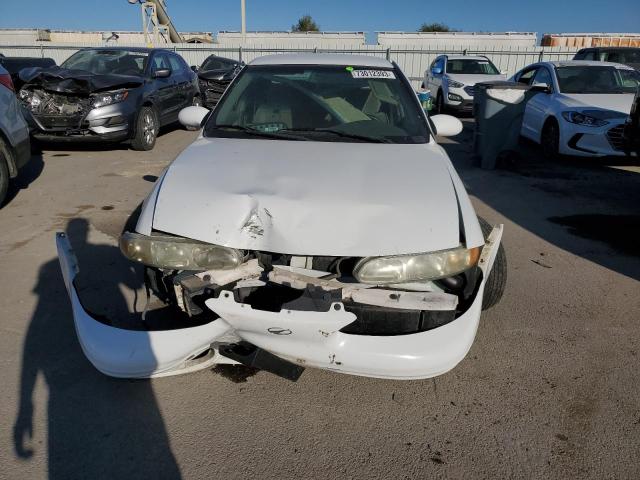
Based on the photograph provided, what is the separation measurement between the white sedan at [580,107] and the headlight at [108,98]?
22.4ft

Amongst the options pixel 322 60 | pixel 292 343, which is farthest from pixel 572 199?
pixel 292 343

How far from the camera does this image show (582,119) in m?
7.50

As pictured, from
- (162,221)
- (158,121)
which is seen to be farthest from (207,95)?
(162,221)

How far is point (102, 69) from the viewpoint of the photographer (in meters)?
8.55

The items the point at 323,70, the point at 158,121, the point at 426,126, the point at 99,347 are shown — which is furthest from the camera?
the point at 158,121

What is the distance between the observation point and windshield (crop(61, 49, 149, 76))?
856cm

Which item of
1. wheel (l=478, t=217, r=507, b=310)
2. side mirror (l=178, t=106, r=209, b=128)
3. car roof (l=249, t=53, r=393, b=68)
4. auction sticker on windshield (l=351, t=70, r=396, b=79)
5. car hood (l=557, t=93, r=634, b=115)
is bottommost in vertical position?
wheel (l=478, t=217, r=507, b=310)

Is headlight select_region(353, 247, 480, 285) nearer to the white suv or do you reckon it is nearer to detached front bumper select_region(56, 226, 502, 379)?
detached front bumper select_region(56, 226, 502, 379)

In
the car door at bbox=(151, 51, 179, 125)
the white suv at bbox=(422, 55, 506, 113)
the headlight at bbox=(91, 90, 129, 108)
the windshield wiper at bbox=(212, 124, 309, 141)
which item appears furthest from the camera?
the white suv at bbox=(422, 55, 506, 113)

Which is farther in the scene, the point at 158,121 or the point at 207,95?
the point at 207,95

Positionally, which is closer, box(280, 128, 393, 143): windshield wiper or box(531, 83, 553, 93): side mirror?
box(280, 128, 393, 143): windshield wiper

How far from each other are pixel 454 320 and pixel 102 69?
838 centimetres

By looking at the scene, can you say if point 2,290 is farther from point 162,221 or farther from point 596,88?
point 596,88

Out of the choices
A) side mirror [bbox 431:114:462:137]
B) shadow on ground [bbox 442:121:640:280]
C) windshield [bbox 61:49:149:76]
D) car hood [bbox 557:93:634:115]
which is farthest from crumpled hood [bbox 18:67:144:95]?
car hood [bbox 557:93:634:115]
